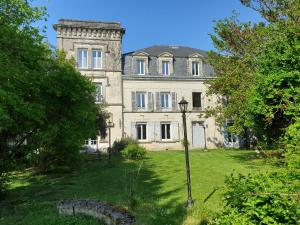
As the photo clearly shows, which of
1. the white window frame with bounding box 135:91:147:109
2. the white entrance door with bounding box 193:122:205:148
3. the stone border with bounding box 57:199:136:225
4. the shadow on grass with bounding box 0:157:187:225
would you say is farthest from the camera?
the white entrance door with bounding box 193:122:205:148

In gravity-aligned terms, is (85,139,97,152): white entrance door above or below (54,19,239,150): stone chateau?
below

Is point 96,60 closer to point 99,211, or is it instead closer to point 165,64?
point 165,64

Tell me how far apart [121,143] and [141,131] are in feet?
12.1

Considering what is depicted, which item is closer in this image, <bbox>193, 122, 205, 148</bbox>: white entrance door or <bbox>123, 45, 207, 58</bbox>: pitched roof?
<bbox>193, 122, 205, 148</bbox>: white entrance door

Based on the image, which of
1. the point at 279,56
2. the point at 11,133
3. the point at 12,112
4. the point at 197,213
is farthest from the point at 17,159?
the point at 279,56

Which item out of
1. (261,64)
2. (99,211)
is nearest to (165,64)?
(261,64)

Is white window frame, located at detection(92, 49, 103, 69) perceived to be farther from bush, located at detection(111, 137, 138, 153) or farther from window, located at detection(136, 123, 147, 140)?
bush, located at detection(111, 137, 138, 153)

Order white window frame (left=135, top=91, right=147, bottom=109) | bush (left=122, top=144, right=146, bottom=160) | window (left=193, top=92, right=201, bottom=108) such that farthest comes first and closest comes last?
window (left=193, top=92, right=201, bottom=108) < white window frame (left=135, top=91, right=147, bottom=109) < bush (left=122, top=144, right=146, bottom=160)

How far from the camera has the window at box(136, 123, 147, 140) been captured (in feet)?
107

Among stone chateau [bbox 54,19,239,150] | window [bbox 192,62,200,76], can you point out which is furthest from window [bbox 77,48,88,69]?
window [bbox 192,62,200,76]

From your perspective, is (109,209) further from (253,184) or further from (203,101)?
(203,101)

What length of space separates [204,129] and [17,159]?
24312mm

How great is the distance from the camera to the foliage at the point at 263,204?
3.30m

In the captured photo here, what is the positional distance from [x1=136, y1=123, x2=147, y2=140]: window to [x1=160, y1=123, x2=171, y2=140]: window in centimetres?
185
